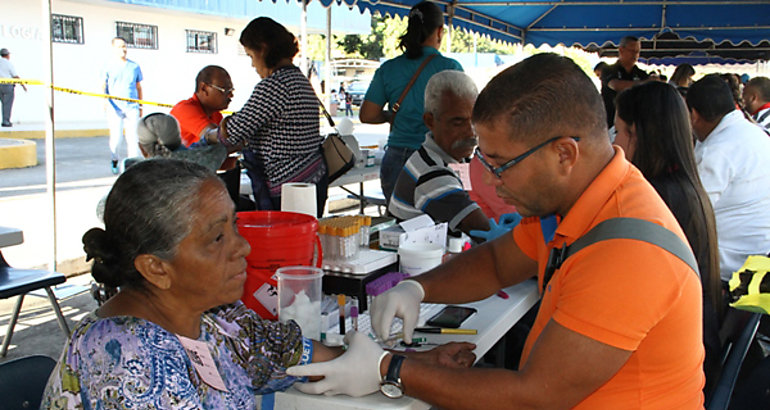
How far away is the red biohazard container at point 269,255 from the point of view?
192cm

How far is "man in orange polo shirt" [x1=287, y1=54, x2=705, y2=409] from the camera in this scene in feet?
4.39

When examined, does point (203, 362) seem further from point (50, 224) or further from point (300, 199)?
point (50, 224)

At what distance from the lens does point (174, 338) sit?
144 centimetres

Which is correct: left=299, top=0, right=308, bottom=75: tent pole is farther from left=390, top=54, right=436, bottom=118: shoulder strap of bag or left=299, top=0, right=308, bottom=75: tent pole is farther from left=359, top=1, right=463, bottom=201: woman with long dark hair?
left=390, top=54, right=436, bottom=118: shoulder strap of bag

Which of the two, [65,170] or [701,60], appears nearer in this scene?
[65,170]

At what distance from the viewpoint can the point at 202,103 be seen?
4.50 metres

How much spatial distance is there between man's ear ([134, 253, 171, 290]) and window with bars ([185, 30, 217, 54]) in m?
19.4

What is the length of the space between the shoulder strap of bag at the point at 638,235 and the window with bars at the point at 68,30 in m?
18.0

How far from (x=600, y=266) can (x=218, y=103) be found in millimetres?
3611

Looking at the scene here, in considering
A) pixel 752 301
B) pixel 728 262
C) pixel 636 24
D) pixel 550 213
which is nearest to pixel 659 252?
pixel 550 213

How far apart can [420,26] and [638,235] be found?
351 centimetres

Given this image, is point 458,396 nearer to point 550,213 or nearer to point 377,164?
point 550,213

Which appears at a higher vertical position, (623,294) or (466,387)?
(623,294)

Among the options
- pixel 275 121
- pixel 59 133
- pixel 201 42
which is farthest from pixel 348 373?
pixel 201 42
